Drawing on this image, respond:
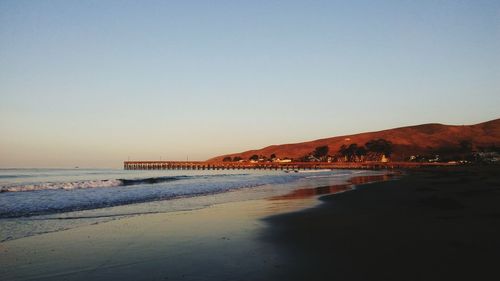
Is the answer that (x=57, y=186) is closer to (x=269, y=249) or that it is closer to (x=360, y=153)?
(x=269, y=249)

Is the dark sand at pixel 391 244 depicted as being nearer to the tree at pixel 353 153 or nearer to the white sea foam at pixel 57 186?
the white sea foam at pixel 57 186

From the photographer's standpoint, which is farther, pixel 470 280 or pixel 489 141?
pixel 489 141

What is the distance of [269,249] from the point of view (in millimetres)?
8750

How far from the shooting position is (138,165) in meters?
A: 166

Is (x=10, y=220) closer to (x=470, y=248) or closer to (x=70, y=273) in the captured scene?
(x=70, y=273)

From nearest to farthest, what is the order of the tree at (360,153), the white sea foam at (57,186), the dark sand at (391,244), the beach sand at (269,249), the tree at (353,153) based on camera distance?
the dark sand at (391,244) < the beach sand at (269,249) < the white sea foam at (57,186) < the tree at (360,153) < the tree at (353,153)

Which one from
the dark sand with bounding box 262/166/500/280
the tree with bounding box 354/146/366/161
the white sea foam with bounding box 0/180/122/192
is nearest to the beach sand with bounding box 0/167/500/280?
the dark sand with bounding box 262/166/500/280

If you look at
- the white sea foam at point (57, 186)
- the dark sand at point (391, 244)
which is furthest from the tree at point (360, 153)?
the dark sand at point (391, 244)

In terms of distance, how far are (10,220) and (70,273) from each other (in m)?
9.08

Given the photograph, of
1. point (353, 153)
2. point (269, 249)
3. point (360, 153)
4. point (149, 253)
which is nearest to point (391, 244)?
point (269, 249)

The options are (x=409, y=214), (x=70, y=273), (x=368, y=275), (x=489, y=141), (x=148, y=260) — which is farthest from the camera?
(x=489, y=141)

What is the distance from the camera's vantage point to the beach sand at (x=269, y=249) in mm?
6672

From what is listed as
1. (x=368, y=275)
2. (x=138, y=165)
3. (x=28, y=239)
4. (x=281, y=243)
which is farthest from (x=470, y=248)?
(x=138, y=165)

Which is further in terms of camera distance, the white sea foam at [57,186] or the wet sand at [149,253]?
the white sea foam at [57,186]
